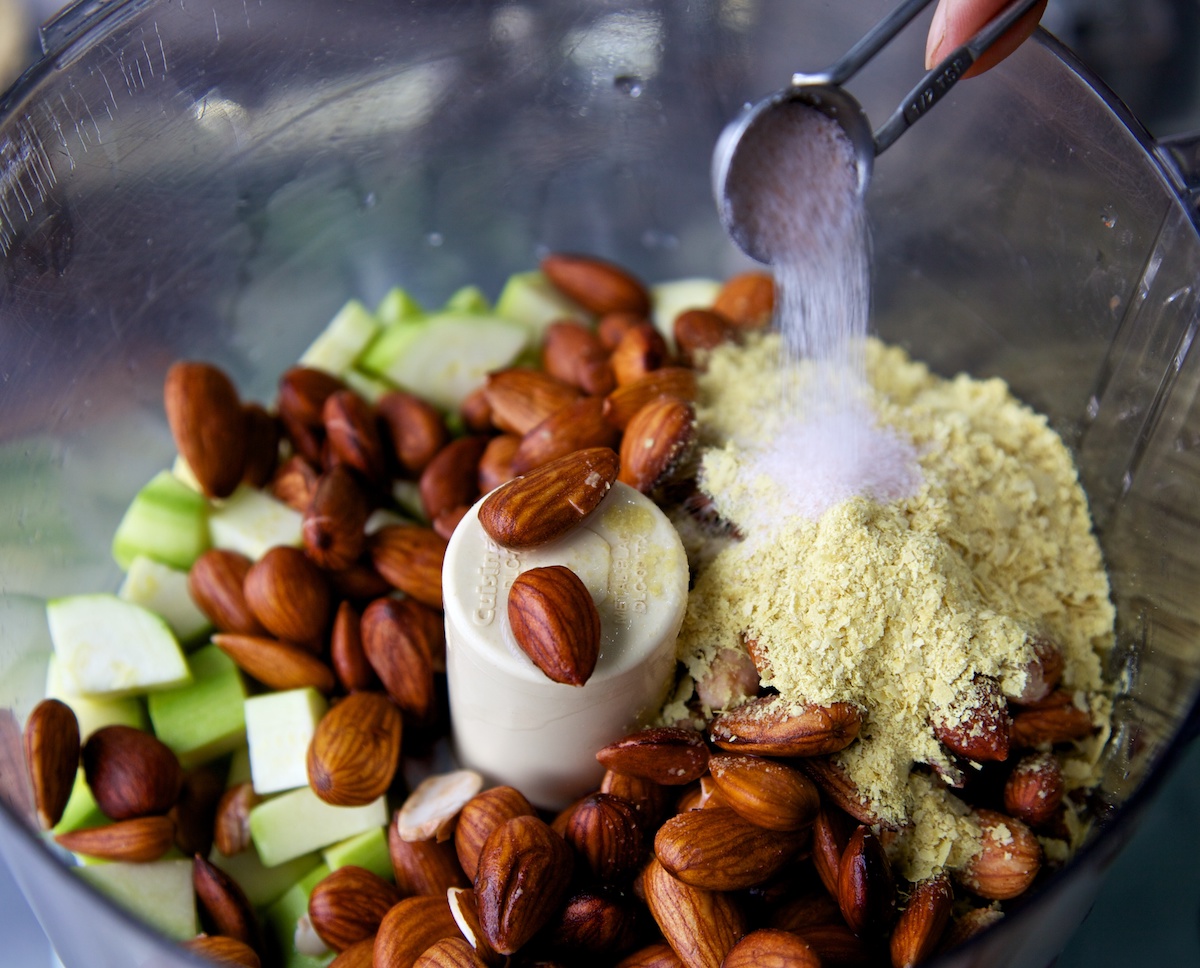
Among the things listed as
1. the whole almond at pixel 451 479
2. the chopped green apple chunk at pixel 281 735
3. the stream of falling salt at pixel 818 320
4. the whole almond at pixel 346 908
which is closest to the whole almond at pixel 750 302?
the stream of falling salt at pixel 818 320

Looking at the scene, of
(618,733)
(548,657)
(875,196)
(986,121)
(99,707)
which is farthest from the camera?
(875,196)

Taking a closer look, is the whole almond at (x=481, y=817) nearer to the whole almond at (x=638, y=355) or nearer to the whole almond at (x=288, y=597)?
the whole almond at (x=288, y=597)

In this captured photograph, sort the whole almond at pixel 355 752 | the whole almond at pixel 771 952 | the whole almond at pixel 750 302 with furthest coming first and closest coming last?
the whole almond at pixel 750 302, the whole almond at pixel 355 752, the whole almond at pixel 771 952

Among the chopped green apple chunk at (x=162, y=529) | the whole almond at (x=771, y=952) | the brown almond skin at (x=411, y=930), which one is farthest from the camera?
the chopped green apple chunk at (x=162, y=529)

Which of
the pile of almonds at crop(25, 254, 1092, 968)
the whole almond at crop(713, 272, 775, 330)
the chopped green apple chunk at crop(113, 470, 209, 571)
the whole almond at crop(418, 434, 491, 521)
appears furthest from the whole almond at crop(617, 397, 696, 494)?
the chopped green apple chunk at crop(113, 470, 209, 571)

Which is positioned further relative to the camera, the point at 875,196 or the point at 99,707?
the point at 875,196

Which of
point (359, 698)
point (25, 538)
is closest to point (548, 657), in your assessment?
point (359, 698)

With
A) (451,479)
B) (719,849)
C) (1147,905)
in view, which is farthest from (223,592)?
(1147,905)

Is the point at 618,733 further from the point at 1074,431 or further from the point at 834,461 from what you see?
the point at 1074,431
